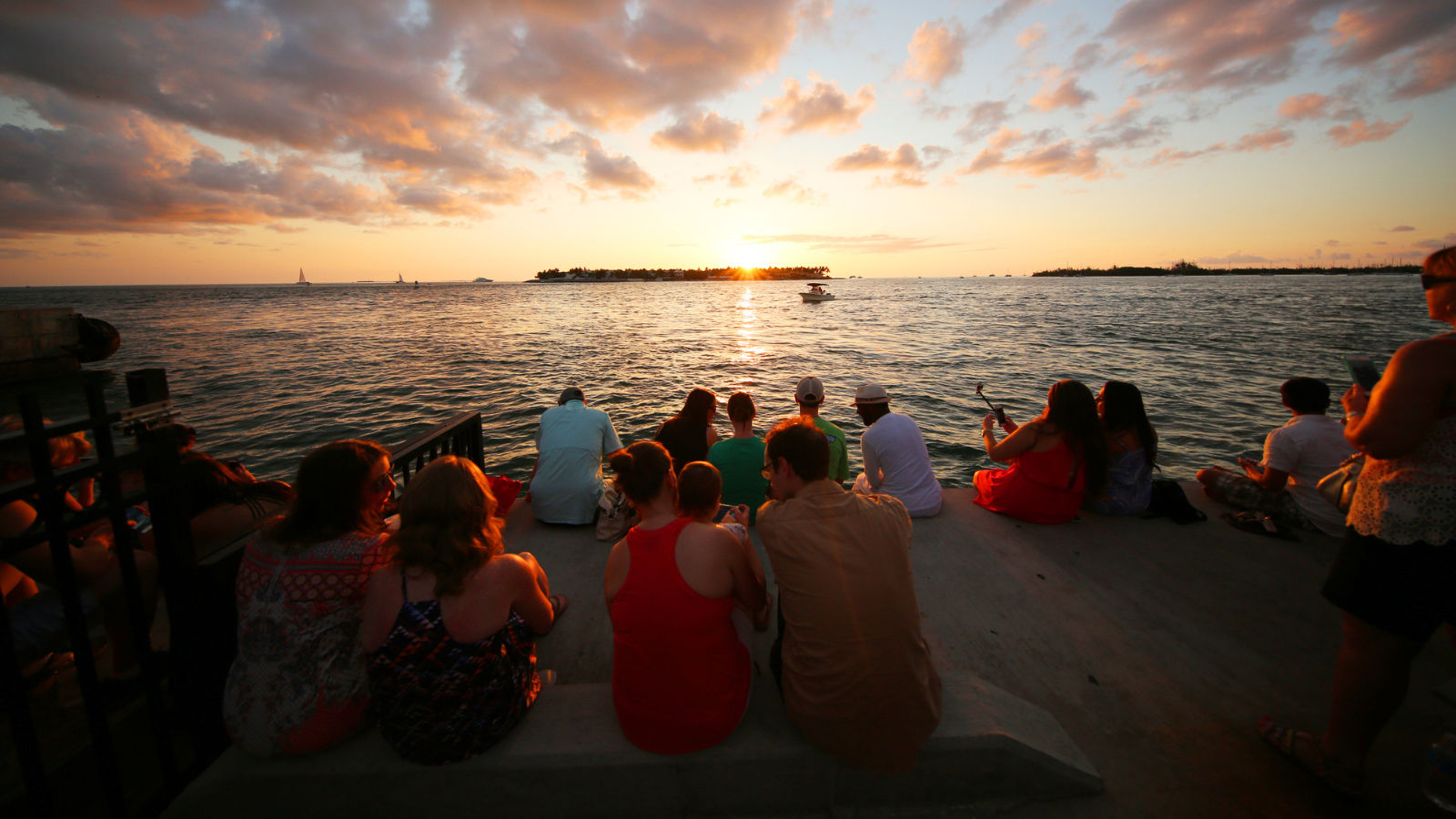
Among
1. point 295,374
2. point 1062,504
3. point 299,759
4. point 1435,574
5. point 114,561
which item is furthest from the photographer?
point 295,374

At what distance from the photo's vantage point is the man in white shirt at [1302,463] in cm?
438

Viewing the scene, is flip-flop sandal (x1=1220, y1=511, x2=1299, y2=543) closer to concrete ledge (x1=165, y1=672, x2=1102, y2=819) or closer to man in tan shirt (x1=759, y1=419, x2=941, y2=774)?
concrete ledge (x1=165, y1=672, x2=1102, y2=819)

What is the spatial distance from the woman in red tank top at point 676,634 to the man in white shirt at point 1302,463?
4807mm

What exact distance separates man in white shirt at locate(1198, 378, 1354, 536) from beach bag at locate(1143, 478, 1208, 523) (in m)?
0.51

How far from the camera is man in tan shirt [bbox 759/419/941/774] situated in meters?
2.09

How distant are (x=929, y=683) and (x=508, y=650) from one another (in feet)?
5.70

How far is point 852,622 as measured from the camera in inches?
82.3

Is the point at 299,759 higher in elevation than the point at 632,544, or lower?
lower

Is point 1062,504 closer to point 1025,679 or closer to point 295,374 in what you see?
point 1025,679

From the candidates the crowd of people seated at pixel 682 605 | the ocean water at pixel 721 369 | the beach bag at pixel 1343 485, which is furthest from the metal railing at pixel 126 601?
the ocean water at pixel 721 369

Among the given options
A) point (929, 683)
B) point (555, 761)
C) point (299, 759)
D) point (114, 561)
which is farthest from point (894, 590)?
point (114, 561)

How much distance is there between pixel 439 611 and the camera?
2.11 metres

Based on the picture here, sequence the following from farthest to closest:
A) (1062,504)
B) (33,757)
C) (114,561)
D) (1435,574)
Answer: (1062,504) < (114,561) < (1435,574) < (33,757)

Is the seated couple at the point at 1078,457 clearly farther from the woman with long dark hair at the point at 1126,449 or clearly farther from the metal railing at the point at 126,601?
the metal railing at the point at 126,601
